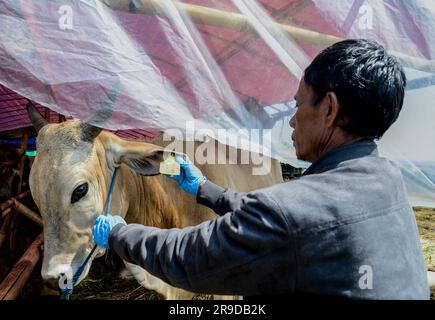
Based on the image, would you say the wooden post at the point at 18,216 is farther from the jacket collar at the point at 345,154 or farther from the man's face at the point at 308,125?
the jacket collar at the point at 345,154

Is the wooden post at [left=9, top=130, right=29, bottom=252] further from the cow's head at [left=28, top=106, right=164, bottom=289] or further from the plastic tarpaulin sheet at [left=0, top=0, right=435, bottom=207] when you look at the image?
the plastic tarpaulin sheet at [left=0, top=0, right=435, bottom=207]

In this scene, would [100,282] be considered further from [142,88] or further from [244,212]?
[244,212]

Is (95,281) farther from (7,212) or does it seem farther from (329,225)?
(329,225)

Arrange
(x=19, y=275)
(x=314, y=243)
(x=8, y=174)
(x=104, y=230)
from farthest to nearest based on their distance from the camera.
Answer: (x=8, y=174), (x=19, y=275), (x=104, y=230), (x=314, y=243)

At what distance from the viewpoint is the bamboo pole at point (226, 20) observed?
1752 mm

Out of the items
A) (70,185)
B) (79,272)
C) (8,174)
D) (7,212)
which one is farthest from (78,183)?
(8,174)

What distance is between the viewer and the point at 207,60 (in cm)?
188

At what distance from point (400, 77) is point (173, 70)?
2.96 feet

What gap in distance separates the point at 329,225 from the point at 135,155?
1357mm

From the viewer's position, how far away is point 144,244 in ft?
4.42

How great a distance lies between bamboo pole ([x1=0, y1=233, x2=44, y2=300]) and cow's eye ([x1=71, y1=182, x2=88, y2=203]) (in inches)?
36.8

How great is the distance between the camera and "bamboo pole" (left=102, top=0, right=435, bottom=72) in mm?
1752

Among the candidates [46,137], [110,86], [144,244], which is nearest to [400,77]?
[144,244]
